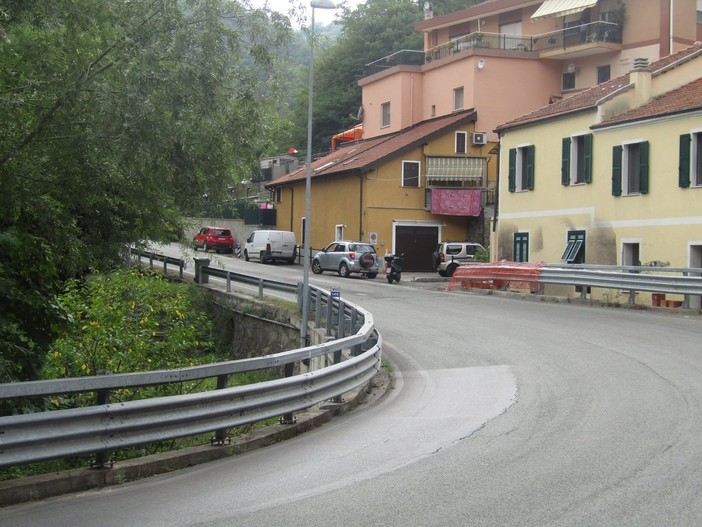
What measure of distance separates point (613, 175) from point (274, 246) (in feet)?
75.7

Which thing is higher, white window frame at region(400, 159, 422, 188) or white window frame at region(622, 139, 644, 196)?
white window frame at region(400, 159, 422, 188)

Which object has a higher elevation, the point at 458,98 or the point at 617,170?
the point at 458,98

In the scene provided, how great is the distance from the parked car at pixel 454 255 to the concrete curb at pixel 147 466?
100ft

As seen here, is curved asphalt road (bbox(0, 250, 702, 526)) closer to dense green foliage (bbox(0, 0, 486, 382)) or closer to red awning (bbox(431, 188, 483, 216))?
dense green foliage (bbox(0, 0, 486, 382))

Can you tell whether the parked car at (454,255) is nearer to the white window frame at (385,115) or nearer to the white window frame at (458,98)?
the white window frame at (458,98)

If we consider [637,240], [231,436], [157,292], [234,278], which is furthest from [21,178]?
[637,240]

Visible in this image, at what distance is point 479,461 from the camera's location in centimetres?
790

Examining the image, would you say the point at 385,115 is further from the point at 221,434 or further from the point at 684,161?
the point at 221,434

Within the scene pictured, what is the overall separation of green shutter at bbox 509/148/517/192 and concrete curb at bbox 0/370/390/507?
1014 inches

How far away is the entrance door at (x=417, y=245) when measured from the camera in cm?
4659

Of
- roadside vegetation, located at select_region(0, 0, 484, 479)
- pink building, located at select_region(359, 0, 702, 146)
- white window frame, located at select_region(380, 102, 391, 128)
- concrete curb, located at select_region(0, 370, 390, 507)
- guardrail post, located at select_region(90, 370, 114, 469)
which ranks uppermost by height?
pink building, located at select_region(359, 0, 702, 146)

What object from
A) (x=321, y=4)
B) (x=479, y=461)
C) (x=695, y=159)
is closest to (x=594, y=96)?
(x=695, y=159)

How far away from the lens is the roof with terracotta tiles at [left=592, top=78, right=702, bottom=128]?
1057 inches

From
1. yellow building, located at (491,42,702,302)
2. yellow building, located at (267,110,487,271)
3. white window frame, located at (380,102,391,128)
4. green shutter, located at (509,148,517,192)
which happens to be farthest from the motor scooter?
white window frame, located at (380,102,391,128)
